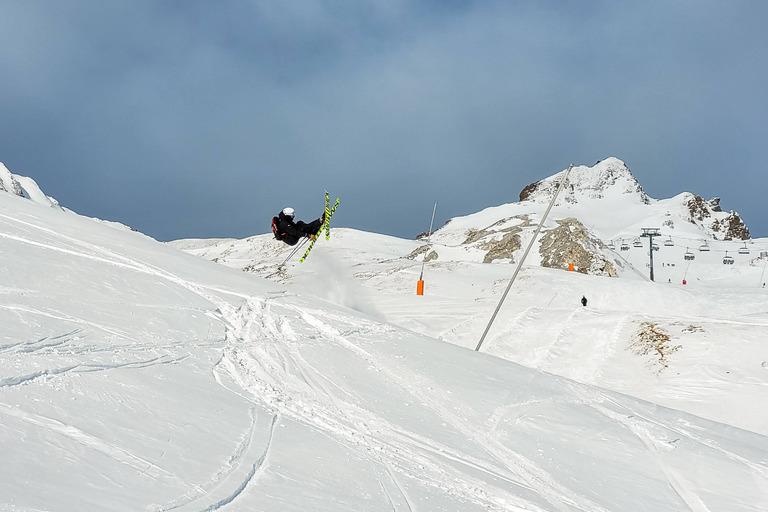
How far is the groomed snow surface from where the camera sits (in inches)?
175

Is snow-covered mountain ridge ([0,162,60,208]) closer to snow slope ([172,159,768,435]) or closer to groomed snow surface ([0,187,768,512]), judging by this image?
snow slope ([172,159,768,435])

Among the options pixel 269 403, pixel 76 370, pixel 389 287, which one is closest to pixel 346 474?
pixel 269 403

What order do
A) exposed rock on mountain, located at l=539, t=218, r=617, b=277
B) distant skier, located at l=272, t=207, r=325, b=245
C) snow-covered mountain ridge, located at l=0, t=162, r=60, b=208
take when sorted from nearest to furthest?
1. distant skier, located at l=272, t=207, r=325, b=245
2. exposed rock on mountain, located at l=539, t=218, r=617, b=277
3. snow-covered mountain ridge, located at l=0, t=162, r=60, b=208

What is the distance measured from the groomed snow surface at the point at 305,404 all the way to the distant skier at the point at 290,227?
3654 mm

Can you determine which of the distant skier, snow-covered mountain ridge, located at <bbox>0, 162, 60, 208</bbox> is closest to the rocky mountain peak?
snow-covered mountain ridge, located at <bbox>0, 162, 60, 208</bbox>

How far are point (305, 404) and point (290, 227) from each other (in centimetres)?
1415

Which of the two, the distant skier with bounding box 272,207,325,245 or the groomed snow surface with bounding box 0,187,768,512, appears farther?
the distant skier with bounding box 272,207,325,245

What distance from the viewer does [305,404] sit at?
23.8ft

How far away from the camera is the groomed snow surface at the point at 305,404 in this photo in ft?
14.6

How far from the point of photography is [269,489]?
14.6ft

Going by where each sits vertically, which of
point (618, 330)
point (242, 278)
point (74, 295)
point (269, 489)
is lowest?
point (269, 489)

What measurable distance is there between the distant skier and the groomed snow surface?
3654 millimetres

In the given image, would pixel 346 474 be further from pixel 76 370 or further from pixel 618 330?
pixel 618 330

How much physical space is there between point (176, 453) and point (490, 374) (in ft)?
25.2
